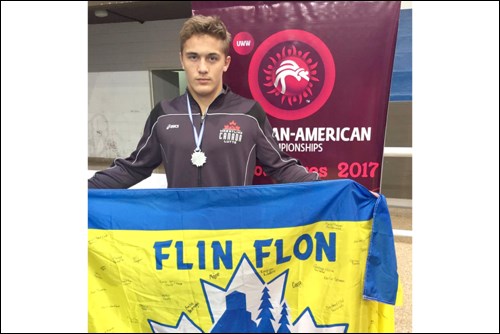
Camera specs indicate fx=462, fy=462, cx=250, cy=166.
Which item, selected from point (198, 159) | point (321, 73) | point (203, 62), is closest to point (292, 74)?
point (321, 73)

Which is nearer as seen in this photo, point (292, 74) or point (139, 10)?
point (292, 74)

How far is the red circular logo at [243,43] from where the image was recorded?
2172 mm

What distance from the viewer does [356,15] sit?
6.70ft

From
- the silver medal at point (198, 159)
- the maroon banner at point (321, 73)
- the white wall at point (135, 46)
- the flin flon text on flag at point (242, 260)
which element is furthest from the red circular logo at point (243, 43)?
the white wall at point (135, 46)

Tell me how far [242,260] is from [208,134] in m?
0.58

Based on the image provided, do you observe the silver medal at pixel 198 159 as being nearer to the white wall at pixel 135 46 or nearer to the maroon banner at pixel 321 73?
the maroon banner at pixel 321 73

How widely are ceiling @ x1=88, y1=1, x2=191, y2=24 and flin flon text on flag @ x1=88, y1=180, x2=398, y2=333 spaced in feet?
22.8

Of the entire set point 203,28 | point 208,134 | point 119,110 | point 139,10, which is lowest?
point 208,134

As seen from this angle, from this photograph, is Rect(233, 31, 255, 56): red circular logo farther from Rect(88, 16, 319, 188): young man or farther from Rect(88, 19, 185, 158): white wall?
Rect(88, 19, 185, 158): white wall

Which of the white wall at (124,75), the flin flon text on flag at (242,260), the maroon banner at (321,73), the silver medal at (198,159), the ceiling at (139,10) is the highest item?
the ceiling at (139,10)

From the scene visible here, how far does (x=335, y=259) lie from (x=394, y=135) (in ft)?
21.8

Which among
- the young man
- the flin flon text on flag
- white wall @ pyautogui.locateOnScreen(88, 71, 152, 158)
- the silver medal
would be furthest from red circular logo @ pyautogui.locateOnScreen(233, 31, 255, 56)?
white wall @ pyautogui.locateOnScreen(88, 71, 152, 158)

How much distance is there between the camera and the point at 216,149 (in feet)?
6.34

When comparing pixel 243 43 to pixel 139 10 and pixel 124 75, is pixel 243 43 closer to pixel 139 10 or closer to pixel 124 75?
pixel 139 10
